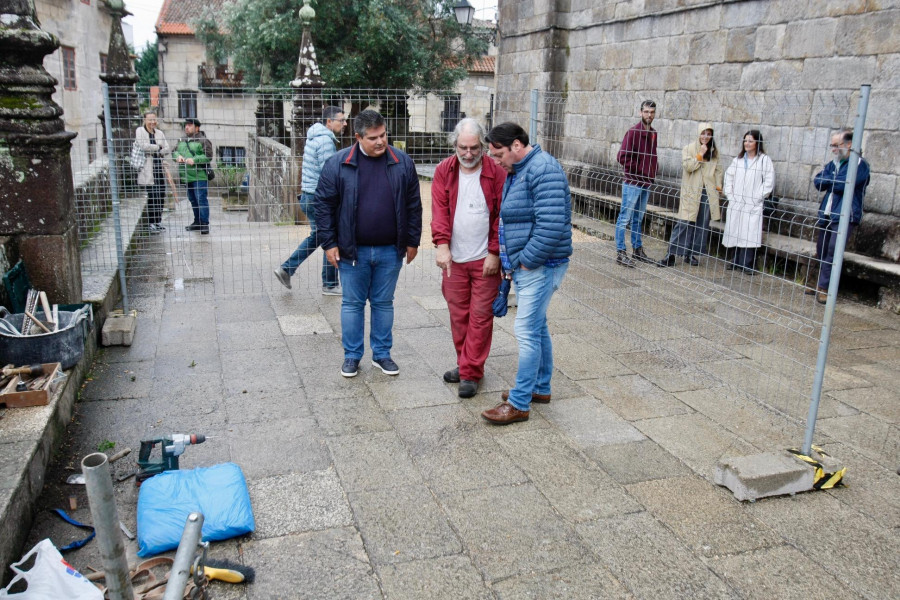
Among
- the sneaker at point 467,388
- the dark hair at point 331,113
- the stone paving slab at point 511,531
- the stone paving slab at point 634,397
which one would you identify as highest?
the dark hair at point 331,113

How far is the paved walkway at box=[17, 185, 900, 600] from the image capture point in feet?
9.86

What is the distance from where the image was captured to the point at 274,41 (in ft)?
63.8

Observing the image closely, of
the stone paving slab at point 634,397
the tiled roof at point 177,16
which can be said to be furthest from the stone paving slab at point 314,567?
the tiled roof at point 177,16

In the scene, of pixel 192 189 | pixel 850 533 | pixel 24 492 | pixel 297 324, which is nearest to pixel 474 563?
pixel 850 533

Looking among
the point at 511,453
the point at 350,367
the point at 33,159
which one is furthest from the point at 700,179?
the point at 33,159

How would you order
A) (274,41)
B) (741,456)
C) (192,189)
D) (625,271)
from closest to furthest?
1. (741,456)
2. (625,271)
3. (192,189)
4. (274,41)

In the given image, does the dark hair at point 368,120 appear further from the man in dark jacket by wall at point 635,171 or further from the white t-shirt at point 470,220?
the man in dark jacket by wall at point 635,171

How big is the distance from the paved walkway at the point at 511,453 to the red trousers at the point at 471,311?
248 mm

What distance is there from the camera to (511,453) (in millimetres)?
3992

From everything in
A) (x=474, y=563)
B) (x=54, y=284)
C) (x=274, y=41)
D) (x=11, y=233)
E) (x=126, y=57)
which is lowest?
(x=474, y=563)

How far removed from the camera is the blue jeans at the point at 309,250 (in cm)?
693

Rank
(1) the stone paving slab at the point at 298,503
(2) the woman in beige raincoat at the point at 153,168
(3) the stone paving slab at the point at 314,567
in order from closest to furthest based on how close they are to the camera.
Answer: (3) the stone paving slab at the point at 314,567 < (1) the stone paving slab at the point at 298,503 < (2) the woman in beige raincoat at the point at 153,168

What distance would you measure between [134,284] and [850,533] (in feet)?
21.3

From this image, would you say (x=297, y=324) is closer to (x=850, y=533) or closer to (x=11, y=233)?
(x=11, y=233)
